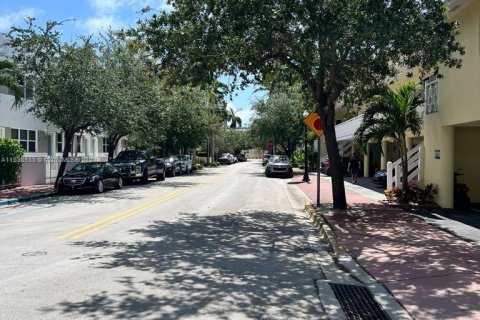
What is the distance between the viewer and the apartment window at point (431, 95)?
612 inches

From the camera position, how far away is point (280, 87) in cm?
1795

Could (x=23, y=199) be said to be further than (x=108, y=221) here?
Yes

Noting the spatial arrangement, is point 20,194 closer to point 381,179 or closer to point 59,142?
point 59,142

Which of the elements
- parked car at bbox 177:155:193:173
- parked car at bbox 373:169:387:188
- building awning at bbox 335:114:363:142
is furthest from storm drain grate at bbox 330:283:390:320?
parked car at bbox 177:155:193:173

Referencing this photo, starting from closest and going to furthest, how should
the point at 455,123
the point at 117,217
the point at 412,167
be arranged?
the point at 117,217, the point at 455,123, the point at 412,167

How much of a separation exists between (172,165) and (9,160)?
16.6 metres

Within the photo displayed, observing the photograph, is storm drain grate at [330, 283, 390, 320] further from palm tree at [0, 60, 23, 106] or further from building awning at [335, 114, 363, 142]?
building awning at [335, 114, 363, 142]

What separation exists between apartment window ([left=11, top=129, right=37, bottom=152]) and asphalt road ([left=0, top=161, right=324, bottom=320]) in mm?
14252

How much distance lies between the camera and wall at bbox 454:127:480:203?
52.8 feet

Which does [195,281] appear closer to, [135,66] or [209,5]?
[209,5]

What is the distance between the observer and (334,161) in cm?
1473

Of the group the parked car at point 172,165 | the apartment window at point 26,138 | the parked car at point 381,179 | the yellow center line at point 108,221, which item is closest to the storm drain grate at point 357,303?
the yellow center line at point 108,221

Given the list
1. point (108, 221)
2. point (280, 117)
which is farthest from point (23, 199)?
point (280, 117)

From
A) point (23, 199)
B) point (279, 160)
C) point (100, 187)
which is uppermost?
point (279, 160)
